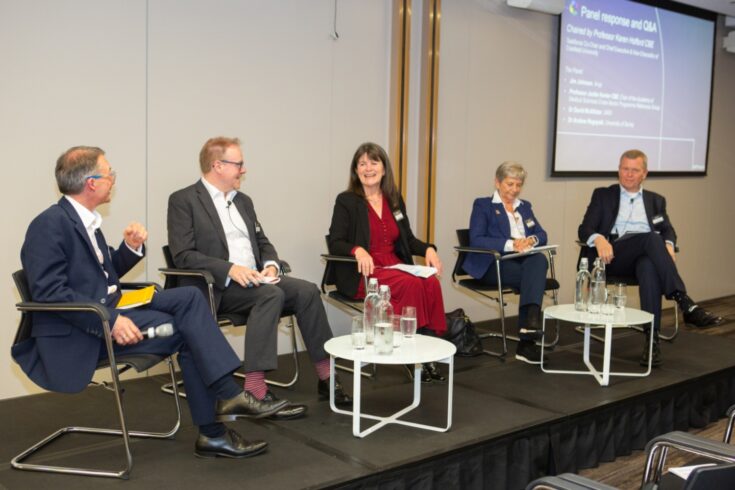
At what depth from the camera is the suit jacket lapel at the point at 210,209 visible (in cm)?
373

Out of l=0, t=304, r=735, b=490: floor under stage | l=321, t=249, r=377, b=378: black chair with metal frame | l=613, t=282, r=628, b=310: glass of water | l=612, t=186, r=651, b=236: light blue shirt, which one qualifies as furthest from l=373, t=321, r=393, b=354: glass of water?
l=612, t=186, r=651, b=236: light blue shirt

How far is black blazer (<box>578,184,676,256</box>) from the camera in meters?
5.21

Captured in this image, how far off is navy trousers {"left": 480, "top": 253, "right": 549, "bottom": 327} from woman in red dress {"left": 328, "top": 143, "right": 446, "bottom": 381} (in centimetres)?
56

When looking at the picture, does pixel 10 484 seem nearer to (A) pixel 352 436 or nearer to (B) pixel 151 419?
(B) pixel 151 419

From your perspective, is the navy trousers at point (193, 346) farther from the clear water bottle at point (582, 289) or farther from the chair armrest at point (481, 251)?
the clear water bottle at point (582, 289)

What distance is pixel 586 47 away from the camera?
21.0ft

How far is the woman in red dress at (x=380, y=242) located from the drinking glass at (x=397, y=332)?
61cm

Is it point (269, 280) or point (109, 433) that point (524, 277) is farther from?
point (109, 433)

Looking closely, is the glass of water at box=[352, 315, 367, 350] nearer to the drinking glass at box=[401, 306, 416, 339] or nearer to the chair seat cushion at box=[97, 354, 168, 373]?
the drinking glass at box=[401, 306, 416, 339]

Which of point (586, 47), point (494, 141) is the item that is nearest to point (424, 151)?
point (494, 141)

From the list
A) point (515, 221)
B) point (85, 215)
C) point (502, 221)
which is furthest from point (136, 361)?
point (515, 221)

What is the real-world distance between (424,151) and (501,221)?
83 cm

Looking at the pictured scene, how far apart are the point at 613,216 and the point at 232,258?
8.73 ft

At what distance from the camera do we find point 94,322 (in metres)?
2.77
